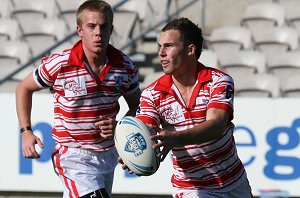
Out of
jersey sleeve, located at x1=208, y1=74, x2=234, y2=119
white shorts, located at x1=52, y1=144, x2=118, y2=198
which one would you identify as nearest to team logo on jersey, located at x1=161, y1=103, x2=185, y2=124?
jersey sleeve, located at x1=208, y1=74, x2=234, y2=119

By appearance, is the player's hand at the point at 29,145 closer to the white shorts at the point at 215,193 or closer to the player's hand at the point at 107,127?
the player's hand at the point at 107,127

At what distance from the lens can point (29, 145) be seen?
248 inches

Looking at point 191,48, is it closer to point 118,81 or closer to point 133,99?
point 118,81

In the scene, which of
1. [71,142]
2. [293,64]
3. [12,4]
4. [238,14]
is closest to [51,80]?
[71,142]

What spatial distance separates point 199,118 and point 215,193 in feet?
1.88

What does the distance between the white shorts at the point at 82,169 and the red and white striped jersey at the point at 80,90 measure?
0.26ft

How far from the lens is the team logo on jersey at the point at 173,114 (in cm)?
589

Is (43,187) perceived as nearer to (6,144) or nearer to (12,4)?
(6,144)

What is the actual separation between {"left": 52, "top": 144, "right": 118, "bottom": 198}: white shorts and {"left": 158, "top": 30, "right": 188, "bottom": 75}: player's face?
43.4 inches

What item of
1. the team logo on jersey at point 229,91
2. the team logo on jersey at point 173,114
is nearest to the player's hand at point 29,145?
the team logo on jersey at point 173,114

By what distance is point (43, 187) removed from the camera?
32.8ft

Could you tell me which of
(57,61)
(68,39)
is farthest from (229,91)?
(68,39)

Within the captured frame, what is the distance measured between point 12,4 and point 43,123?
14.1ft

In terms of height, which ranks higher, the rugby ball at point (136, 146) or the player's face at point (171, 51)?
the player's face at point (171, 51)
